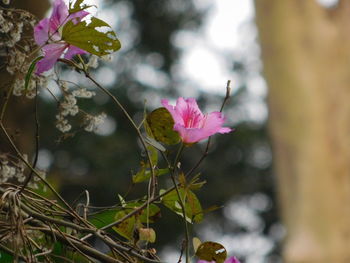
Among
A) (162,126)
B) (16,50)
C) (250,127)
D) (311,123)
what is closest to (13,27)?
(16,50)

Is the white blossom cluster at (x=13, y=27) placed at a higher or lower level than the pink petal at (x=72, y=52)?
lower

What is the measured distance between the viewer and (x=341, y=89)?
322 centimetres

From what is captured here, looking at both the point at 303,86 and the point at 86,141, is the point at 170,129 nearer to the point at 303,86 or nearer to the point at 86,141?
the point at 303,86

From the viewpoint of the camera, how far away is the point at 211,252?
1.52ft

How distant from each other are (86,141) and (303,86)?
9.19 ft

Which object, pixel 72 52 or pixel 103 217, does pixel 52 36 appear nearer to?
pixel 72 52

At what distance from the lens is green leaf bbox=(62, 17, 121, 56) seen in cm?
45

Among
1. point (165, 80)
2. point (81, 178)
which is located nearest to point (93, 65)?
point (81, 178)

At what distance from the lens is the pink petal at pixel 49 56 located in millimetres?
466

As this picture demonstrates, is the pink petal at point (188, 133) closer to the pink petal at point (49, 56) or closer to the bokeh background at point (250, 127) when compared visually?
the pink petal at point (49, 56)

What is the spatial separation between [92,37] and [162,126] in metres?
0.08

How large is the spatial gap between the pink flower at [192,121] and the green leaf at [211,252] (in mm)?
70

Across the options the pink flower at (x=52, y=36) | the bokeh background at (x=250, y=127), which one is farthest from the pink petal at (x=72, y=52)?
the bokeh background at (x=250, y=127)

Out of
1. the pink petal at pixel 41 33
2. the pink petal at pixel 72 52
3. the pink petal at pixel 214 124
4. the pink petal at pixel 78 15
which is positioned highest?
the pink petal at pixel 214 124
